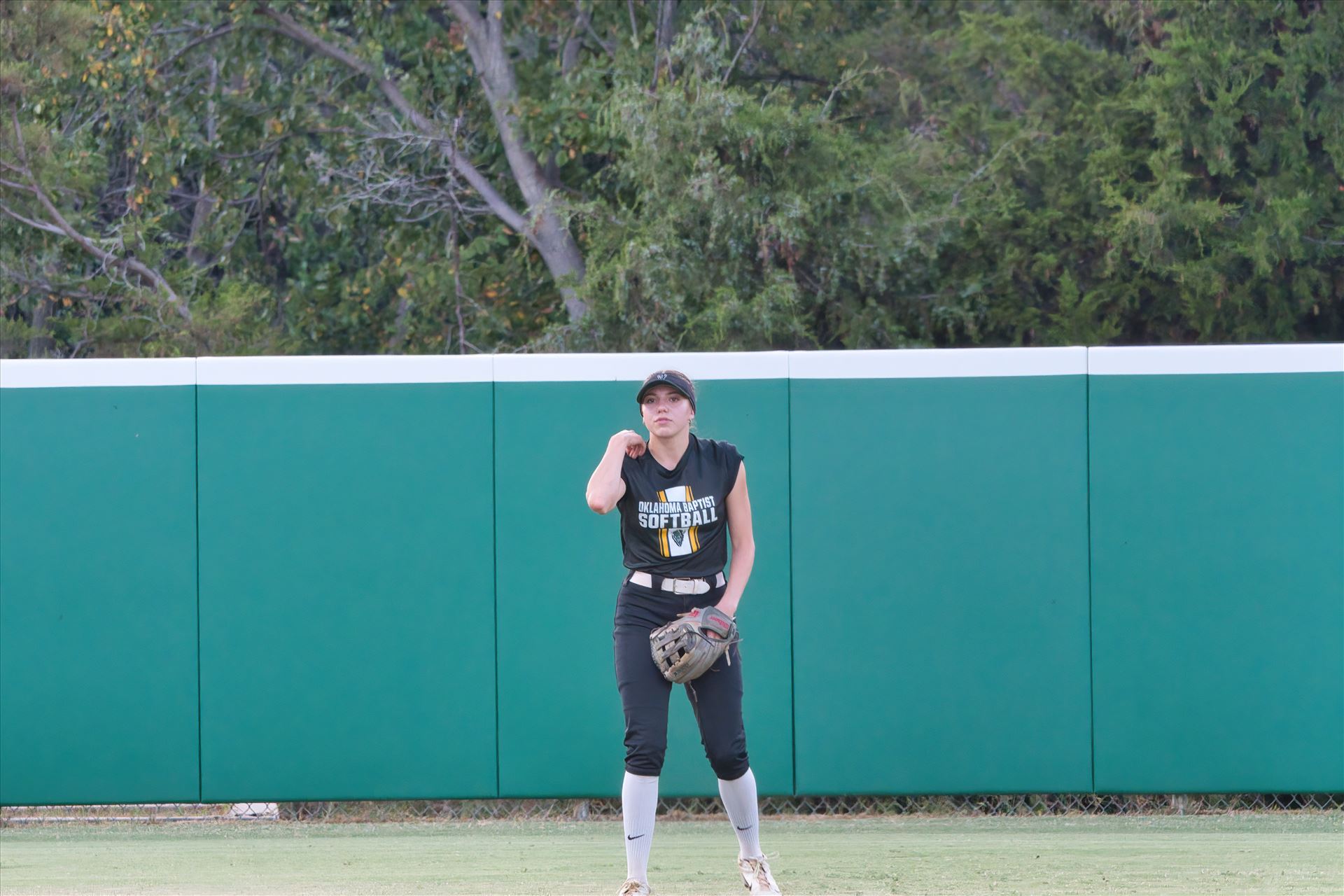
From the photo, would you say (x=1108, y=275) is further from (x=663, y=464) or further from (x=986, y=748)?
(x=663, y=464)

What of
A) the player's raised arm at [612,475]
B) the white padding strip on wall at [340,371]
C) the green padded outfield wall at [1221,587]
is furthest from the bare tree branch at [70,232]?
the player's raised arm at [612,475]

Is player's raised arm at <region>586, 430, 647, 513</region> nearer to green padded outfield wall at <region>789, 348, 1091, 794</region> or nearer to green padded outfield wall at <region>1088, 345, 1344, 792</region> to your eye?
green padded outfield wall at <region>789, 348, 1091, 794</region>

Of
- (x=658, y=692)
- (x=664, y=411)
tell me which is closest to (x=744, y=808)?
(x=658, y=692)

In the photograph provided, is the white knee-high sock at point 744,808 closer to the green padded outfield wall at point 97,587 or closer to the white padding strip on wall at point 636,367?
the white padding strip on wall at point 636,367

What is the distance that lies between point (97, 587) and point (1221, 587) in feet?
17.4

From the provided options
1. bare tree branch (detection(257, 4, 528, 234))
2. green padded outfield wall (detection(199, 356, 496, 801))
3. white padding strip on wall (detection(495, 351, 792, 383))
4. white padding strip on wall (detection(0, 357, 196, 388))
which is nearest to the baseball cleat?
green padded outfield wall (detection(199, 356, 496, 801))

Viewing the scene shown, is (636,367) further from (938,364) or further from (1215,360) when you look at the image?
(1215,360)

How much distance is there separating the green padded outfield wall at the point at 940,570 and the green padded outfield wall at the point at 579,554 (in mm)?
114

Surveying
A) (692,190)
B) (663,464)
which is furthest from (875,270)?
(663,464)

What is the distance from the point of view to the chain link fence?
281 inches

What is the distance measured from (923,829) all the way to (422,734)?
7.84ft

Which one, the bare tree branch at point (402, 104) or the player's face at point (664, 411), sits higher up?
the bare tree branch at point (402, 104)

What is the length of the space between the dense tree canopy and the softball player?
18.5 ft

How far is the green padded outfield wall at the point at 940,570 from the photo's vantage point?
6750 millimetres
